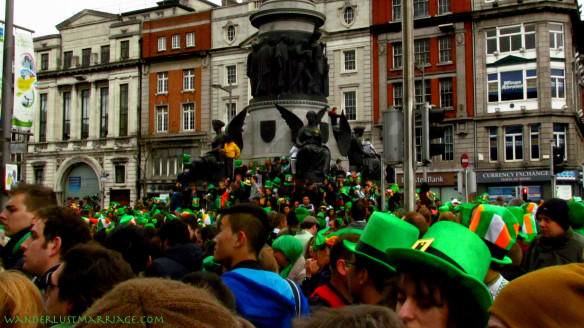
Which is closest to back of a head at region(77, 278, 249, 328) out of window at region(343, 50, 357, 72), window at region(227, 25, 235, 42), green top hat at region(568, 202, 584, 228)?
green top hat at region(568, 202, 584, 228)

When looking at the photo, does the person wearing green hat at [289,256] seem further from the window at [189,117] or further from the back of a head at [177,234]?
the window at [189,117]

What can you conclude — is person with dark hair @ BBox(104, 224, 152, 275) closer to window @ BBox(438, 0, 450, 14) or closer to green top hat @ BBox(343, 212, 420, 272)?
green top hat @ BBox(343, 212, 420, 272)

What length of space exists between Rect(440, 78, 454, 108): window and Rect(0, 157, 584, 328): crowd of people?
118ft

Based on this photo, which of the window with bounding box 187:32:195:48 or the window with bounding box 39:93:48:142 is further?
the window with bounding box 39:93:48:142

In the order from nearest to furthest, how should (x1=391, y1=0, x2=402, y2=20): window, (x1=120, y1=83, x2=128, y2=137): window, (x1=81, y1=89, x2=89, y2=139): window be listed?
(x1=391, y1=0, x2=402, y2=20): window, (x1=120, y1=83, x2=128, y2=137): window, (x1=81, y1=89, x2=89, y2=139): window

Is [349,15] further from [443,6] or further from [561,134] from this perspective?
[561,134]

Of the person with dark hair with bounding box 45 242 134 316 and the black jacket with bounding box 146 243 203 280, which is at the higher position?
the person with dark hair with bounding box 45 242 134 316

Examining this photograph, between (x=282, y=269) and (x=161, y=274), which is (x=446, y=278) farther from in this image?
(x=282, y=269)

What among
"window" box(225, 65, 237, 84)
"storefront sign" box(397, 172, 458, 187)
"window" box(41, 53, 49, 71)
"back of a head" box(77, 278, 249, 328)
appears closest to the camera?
"back of a head" box(77, 278, 249, 328)

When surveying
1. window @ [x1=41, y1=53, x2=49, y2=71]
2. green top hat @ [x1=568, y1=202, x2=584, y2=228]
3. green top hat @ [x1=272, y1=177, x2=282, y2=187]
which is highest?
window @ [x1=41, y1=53, x2=49, y2=71]

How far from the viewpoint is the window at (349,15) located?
4438 centimetres

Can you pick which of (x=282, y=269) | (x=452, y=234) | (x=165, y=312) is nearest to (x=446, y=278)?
(x=452, y=234)

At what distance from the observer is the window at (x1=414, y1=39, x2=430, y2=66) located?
139ft

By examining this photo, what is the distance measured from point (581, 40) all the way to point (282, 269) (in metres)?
49.9
